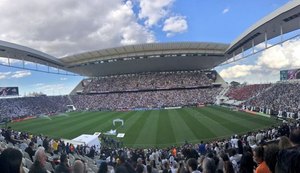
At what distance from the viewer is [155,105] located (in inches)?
2596

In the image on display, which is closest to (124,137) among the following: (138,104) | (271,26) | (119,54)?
(271,26)

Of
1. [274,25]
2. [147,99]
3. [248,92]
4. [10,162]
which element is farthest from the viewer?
[147,99]

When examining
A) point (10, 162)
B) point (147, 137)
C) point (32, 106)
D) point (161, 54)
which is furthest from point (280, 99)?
point (32, 106)

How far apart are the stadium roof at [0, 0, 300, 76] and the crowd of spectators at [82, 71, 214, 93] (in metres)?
2.75

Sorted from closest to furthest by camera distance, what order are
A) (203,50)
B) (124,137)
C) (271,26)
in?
(124,137), (271,26), (203,50)

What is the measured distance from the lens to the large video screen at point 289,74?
5185 centimetres

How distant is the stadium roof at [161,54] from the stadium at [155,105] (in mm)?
166

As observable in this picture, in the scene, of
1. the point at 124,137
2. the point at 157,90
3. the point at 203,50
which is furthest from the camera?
the point at 157,90

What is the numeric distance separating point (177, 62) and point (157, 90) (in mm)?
12274

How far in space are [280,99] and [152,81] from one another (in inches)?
1630

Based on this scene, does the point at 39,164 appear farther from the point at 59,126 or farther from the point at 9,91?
the point at 9,91

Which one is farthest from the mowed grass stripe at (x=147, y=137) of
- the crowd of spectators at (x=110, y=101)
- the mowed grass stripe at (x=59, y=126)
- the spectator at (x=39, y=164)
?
the crowd of spectators at (x=110, y=101)

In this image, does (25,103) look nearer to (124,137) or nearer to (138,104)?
(138,104)

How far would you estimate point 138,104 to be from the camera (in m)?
68.1
